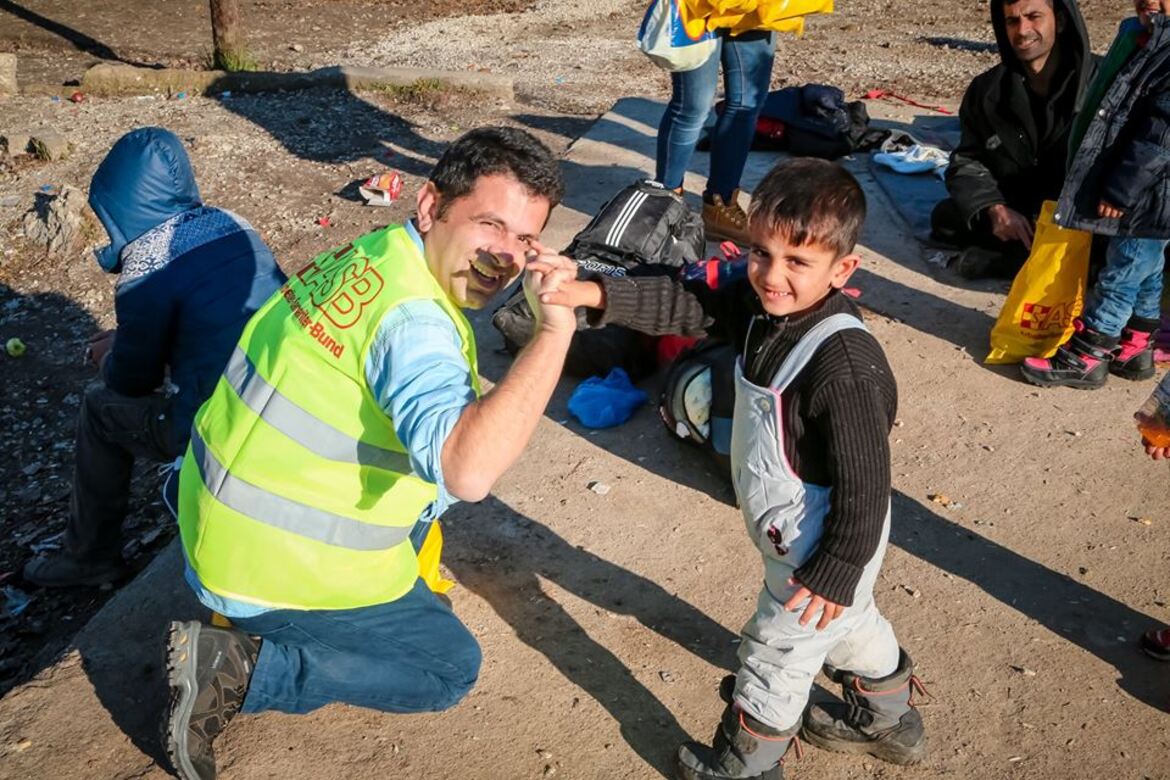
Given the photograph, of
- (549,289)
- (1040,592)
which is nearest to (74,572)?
(549,289)

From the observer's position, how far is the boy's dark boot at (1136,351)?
461 cm

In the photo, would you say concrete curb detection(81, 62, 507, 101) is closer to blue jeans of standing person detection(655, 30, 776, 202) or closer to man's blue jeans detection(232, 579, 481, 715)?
blue jeans of standing person detection(655, 30, 776, 202)

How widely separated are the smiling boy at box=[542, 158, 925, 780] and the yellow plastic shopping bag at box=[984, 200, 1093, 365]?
2392 mm

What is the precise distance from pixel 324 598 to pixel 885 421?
57.1 inches

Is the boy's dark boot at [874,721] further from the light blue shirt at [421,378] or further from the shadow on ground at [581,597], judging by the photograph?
the light blue shirt at [421,378]

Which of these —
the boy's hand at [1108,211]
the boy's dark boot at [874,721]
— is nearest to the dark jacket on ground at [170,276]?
the boy's dark boot at [874,721]

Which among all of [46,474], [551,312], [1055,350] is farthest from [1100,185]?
[46,474]

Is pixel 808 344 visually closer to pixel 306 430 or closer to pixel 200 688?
pixel 306 430

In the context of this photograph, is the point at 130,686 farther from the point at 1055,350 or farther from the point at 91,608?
the point at 1055,350

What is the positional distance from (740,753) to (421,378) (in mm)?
1283

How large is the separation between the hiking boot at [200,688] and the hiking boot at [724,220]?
151 inches

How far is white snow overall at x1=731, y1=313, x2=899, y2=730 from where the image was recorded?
2.49 metres

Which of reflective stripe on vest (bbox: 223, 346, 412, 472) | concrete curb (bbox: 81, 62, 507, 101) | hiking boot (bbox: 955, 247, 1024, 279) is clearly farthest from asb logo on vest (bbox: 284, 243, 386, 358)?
concrete curb (bbox: 81, 62, 507, 101)

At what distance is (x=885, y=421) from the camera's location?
2393mm
